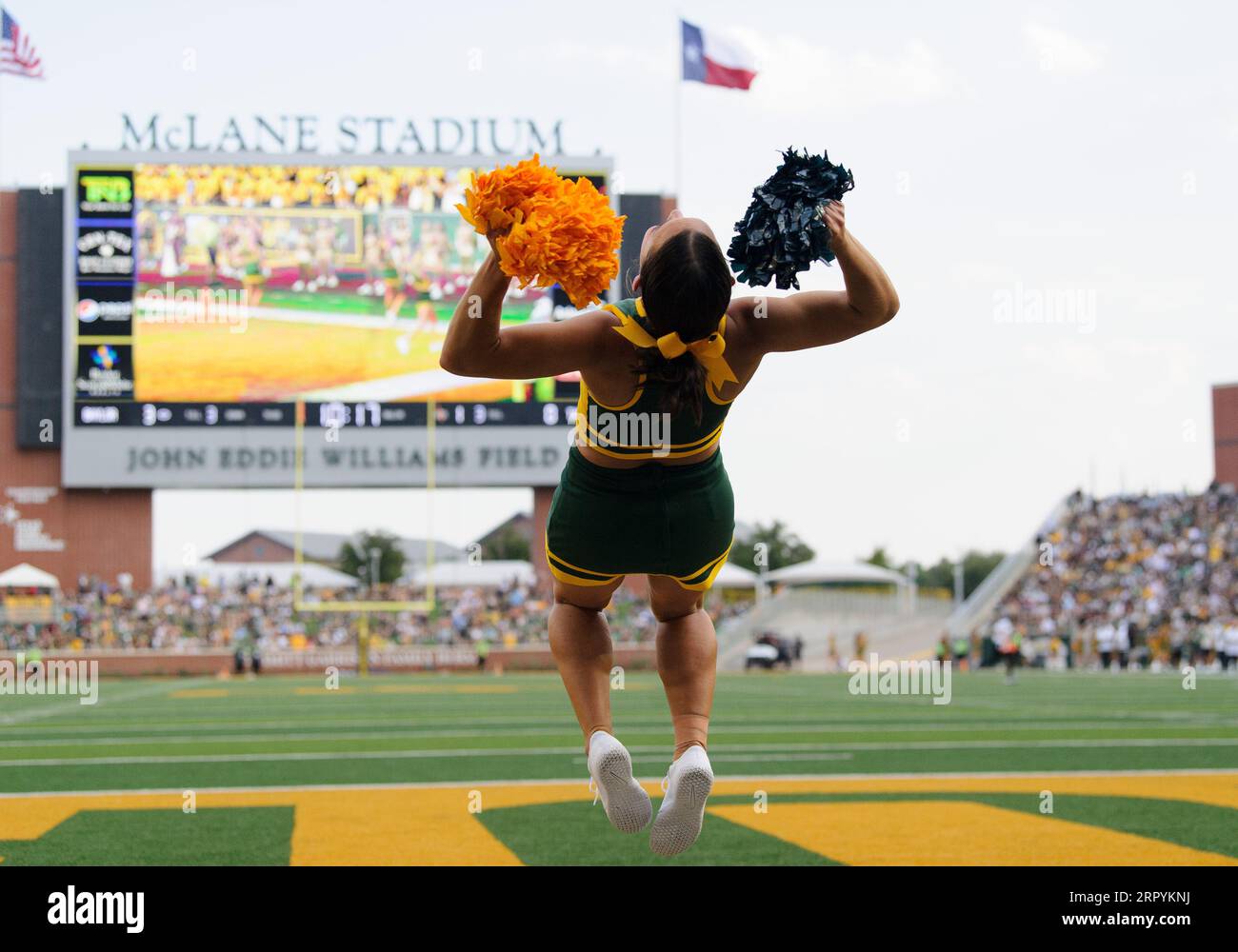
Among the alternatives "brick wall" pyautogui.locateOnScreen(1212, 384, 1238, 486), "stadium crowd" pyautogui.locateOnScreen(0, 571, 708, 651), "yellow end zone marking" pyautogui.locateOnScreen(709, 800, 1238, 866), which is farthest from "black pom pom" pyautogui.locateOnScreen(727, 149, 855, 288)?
"brick wall" pyautogui.locateOnScreen(1212, 384, 1238, 486)

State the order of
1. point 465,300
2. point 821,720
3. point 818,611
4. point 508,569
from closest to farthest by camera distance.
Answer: point 465,300
point 821,720
point 818,611
point 508,569

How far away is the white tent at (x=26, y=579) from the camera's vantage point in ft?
88.0

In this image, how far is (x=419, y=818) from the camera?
590 centimetres

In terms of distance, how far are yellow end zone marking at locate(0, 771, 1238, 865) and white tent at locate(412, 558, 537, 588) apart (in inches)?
962

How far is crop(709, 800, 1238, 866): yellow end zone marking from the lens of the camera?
4883 mm

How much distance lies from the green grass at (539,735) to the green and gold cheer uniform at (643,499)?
434 centimetres

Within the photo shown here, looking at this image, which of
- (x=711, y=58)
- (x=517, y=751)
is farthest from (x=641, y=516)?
(x=711, y=58)

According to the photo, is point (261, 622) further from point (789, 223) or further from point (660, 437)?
point (789, 223)

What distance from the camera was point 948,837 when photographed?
538 centimetres

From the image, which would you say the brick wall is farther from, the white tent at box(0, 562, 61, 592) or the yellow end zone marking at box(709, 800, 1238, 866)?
the yellow end zone marking at box(709, 800, 1238, 866)

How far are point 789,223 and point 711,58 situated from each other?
1263 cm
